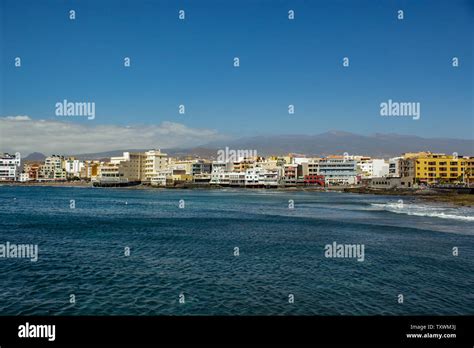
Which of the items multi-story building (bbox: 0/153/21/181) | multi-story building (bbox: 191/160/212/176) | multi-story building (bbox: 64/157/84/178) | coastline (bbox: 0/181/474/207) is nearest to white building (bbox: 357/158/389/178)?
coastline (bbox: 0/181/474/207)

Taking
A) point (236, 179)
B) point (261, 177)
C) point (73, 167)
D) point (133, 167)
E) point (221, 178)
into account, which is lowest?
point (236, 179)

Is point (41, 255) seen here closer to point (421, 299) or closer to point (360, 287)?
point (360, 287)

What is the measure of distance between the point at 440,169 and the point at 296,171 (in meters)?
44.1

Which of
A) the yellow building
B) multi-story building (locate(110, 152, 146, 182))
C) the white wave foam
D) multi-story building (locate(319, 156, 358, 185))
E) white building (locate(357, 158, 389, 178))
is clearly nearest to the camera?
the white wave foam

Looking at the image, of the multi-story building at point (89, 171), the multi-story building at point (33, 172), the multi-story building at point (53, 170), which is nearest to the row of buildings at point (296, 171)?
the multi-story building at point (89, 171)

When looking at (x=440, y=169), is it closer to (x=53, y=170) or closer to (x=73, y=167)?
(x=53, y=170)

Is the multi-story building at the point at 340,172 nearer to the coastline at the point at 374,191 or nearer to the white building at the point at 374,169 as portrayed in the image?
the coastline at the point at 374,191

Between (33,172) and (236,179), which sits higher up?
(33,172)

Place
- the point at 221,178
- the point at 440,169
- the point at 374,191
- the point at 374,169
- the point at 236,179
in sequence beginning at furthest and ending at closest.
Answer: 1. the point at 374,169
2. the point at 221,178
3. the point at 236,179
4. the point at 440,169
5. the point at 374,191

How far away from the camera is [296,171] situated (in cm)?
13875

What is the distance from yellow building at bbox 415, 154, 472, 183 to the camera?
4291 inches

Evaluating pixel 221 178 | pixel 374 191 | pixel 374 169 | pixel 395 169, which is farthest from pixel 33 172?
pixel 395 169

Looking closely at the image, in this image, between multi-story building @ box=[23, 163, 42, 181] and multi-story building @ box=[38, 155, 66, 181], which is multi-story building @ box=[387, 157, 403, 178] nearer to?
multi-story building @ box=[38, 155, 66, 181]
